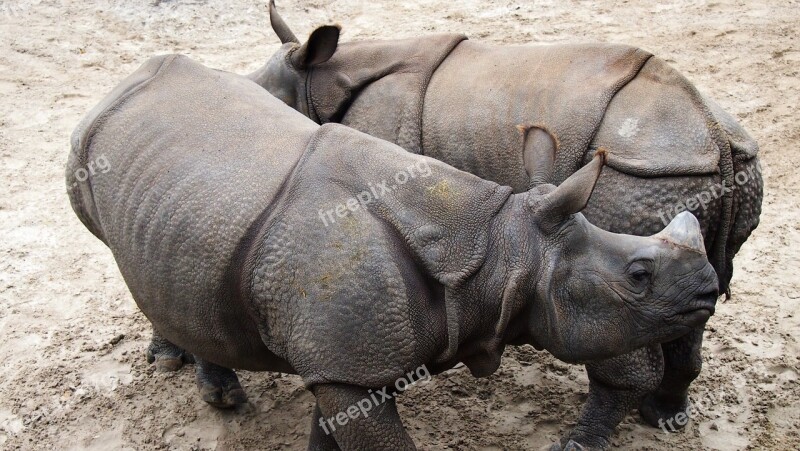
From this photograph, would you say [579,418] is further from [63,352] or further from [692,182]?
[63,352]

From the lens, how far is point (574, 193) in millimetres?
3068

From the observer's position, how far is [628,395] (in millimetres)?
3990

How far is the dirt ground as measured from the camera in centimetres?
454

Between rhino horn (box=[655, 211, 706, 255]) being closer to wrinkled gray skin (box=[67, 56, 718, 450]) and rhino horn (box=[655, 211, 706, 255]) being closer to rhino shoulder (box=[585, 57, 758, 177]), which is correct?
wrinkled gray skin (box=[67, 56, 718, 450])

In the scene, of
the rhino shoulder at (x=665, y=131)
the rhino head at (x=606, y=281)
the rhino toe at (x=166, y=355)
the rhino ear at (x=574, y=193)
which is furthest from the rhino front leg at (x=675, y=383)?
the rhino toe at (x=166, y=355)

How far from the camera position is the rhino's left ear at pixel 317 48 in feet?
15.7

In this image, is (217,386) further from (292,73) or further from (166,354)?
(292,73)

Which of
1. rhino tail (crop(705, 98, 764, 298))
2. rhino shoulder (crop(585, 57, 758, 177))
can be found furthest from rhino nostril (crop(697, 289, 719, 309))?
rhino tail (crop(705, 98, 764, 298))

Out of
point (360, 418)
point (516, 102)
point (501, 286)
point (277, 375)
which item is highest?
point (516, 102)

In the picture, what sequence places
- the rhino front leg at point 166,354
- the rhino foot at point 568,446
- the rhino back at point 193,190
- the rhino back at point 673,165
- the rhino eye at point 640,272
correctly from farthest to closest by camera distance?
the rhino front leg at point 166,354, the rhino foot at point 568,446, the rhino back at point 673,165, the rhino back at point 193,190, the rhino eye at point 640,272

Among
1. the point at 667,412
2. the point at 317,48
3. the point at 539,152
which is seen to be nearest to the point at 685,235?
the point at 539,152

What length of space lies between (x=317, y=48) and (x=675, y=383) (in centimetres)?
261

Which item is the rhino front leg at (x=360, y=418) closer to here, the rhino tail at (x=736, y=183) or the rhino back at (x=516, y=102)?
the rhino back at (x=516, y=102)

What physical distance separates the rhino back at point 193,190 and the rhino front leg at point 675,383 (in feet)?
6.63
